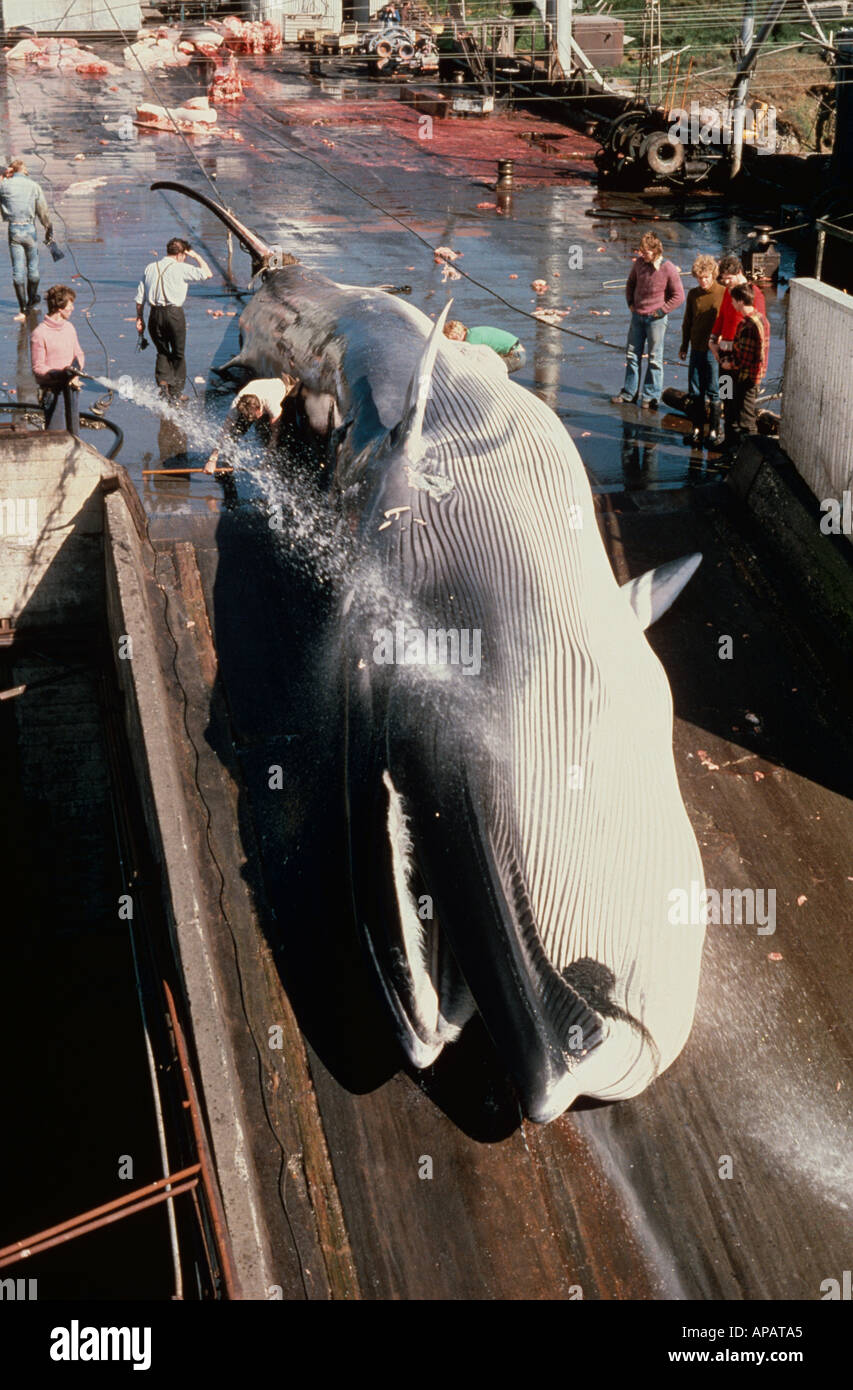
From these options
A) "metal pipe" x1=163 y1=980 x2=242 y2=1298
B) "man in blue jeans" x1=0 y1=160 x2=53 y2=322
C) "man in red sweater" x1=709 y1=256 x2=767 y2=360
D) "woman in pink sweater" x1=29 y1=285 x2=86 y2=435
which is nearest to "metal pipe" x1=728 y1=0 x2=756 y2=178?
"man in red sweater" x1=709 y1=256 x2=767 y2=360

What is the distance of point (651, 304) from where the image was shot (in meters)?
15.9

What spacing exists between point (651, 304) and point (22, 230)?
9.85 m

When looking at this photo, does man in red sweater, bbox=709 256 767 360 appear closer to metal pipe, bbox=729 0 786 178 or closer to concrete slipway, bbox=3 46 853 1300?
concrete slipway, bbox=3 46 853 1300

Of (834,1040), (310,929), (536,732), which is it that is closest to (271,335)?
(310,929)

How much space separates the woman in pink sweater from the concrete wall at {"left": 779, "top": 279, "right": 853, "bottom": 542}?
26.5 ft

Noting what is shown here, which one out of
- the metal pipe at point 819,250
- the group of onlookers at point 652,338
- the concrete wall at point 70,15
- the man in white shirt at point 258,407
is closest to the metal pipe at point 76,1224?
the man in white shirt at point 258,407

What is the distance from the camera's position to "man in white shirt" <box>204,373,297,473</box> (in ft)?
45.5

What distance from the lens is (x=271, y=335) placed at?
15.8 m

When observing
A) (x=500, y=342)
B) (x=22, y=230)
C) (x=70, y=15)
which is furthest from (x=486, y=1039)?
(x=70, y=15)

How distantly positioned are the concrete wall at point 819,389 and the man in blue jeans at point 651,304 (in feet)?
5.95

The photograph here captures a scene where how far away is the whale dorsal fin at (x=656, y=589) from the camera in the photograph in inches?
438

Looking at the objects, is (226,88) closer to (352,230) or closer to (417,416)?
(352,230)

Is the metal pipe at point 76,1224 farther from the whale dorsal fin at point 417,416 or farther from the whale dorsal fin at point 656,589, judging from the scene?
the whale dorsal fin at point 656,589
